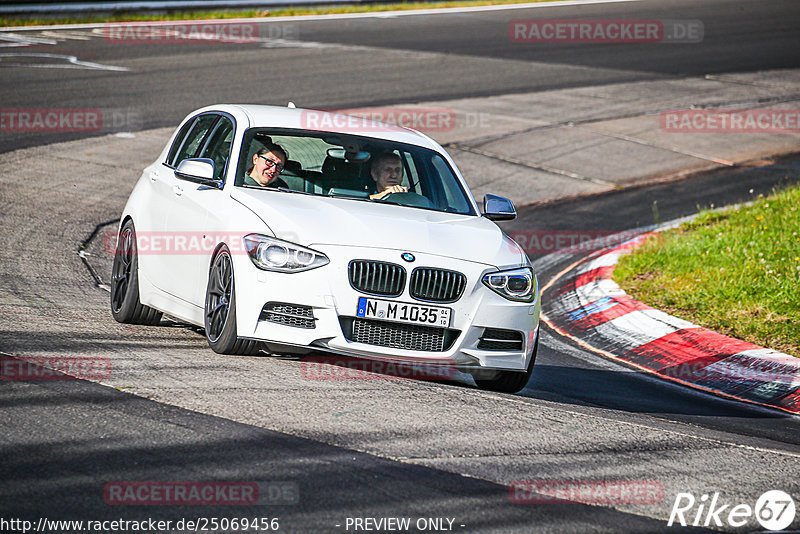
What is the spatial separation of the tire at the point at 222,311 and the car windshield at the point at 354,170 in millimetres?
822

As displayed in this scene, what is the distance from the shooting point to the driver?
Answer: 7.95 meters

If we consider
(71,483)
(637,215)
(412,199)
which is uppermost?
(412,199)

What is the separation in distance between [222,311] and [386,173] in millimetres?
1743

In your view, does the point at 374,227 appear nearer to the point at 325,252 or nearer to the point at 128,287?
the point at 325,252

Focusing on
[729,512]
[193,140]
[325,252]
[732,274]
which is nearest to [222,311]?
[325,252]

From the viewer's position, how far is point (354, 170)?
26.1 feet

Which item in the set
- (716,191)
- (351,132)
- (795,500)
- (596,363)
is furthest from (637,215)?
(795,500)

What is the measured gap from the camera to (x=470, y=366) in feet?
22.8

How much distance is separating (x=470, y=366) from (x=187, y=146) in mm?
3024

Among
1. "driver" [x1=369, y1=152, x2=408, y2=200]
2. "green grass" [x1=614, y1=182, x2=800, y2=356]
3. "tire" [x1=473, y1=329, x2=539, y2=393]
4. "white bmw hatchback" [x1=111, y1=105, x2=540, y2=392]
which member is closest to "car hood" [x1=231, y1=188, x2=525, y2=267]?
"white bmw hatchback" [x1=111, y1=105, x2=540, y2=392]

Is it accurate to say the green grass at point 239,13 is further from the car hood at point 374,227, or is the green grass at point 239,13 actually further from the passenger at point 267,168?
the car hood at point 374,227

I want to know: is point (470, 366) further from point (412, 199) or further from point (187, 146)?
point (187, 146)

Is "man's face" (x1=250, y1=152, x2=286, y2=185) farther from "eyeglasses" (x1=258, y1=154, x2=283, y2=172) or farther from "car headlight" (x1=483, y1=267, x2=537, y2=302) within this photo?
"car headlight" (x1=483, y1=267, x2=537, y2=302)

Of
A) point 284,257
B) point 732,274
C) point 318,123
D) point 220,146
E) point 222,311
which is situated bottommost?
point 732,274
